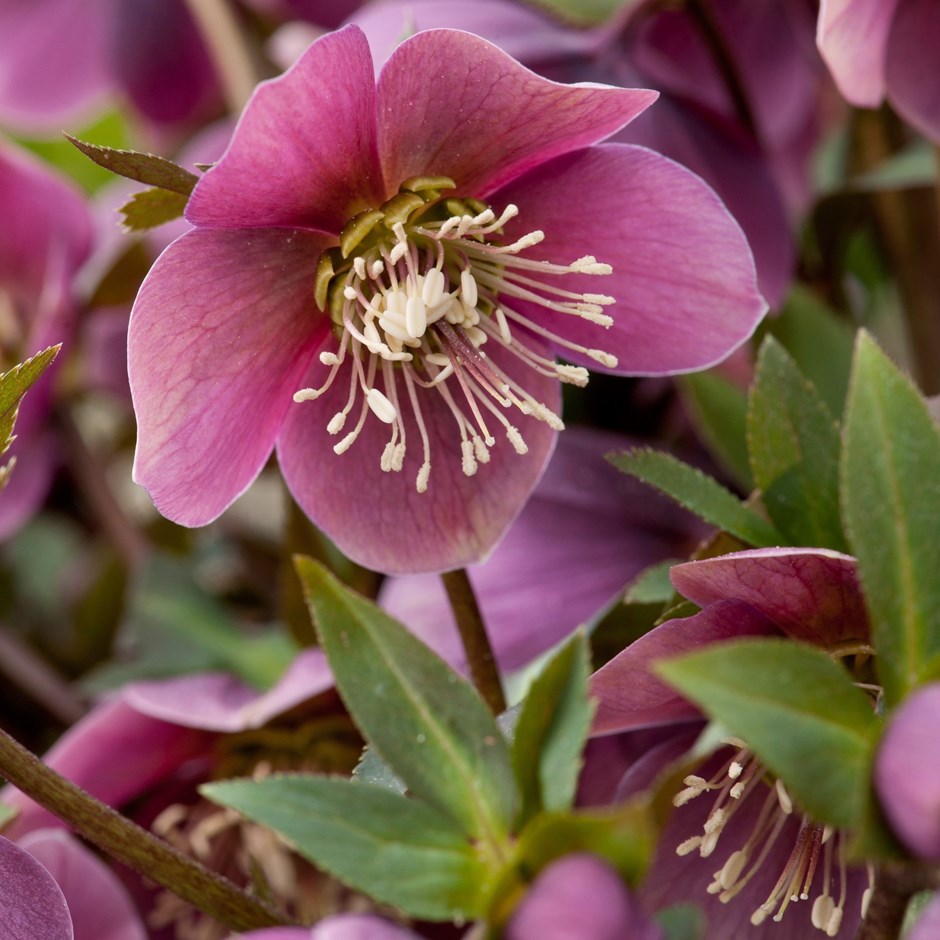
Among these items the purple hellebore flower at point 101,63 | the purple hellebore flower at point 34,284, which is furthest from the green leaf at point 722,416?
the purple hellebore flower at point 101,63

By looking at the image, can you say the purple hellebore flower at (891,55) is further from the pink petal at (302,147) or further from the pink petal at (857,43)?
the pink petal at (302,147)

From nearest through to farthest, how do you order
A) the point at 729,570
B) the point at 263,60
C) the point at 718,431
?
the point at 729,570 → the point at 718,431 → the point at 263,60

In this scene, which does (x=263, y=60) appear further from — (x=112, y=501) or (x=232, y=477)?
(x=232, y=477)

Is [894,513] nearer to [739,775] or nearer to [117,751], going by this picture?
[739,775]

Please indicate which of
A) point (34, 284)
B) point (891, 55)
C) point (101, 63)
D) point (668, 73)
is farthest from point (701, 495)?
point (101, 63)

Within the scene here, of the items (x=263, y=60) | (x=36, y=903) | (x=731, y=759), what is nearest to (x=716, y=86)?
(x=263, y=60)

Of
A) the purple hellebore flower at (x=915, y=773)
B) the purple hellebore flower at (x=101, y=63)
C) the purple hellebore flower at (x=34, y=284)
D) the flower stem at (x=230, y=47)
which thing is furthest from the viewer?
the purple hellebore flower at (x=101, y=63)

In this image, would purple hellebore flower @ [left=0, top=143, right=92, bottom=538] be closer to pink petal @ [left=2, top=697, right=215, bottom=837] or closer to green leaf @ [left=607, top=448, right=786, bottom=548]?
pink petal @ [left=2, top=697, right=215, bottom=837]
